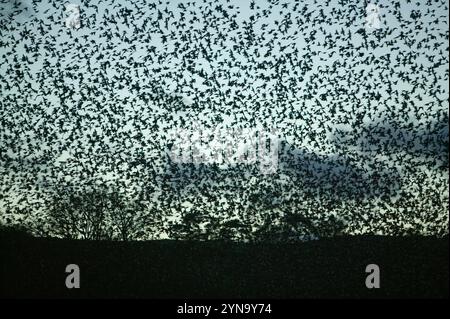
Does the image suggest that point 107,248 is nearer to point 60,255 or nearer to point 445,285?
point 60,255

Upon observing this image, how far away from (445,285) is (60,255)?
18.9m

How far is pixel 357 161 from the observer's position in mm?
17547

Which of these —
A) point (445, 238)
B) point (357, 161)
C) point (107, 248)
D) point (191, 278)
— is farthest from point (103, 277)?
point (445, 238)

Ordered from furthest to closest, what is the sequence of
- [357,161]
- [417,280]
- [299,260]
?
[299,260], [417,280], [357,161]

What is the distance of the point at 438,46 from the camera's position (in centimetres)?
1214

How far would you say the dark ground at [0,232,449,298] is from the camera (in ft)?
67.3

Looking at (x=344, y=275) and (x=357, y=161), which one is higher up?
(x=357, y=161)

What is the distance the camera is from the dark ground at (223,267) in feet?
67.3

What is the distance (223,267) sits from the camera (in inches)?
951
